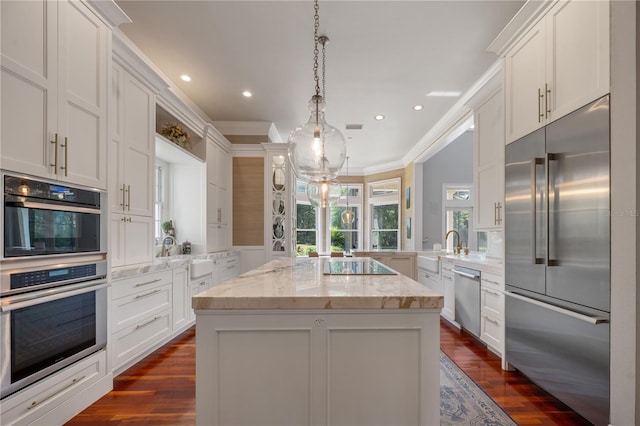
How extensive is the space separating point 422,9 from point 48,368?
11.7 feet

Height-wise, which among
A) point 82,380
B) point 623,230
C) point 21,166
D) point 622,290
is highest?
point 21,166

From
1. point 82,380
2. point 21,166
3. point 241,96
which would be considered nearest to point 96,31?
point 21,166

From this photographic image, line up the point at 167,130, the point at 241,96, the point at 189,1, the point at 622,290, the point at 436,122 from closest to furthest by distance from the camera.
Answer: the point at 622,290
the point at 189,1
the point at 167,130
the point at 241,96
the point at 436,122

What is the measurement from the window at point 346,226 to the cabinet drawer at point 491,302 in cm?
554

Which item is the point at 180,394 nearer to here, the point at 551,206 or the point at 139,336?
the point at 139,336

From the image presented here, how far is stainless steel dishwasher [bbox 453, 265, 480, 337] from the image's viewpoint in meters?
3.23

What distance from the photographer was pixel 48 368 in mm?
1725

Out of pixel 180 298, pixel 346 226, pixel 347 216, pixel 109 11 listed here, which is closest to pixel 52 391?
pixel 180 298

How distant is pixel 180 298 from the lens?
3410mm

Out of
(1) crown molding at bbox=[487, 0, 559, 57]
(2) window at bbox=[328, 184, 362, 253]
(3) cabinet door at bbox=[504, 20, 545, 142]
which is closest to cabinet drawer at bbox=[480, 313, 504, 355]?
(3) cabinet door at bbox=[504, 20, 545, 142]

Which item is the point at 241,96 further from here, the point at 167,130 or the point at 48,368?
the point at 48,368

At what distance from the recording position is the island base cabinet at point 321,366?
1.29 metres

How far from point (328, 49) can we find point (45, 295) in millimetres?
2930

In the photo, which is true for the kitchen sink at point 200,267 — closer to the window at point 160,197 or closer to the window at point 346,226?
the window at point 160,197
